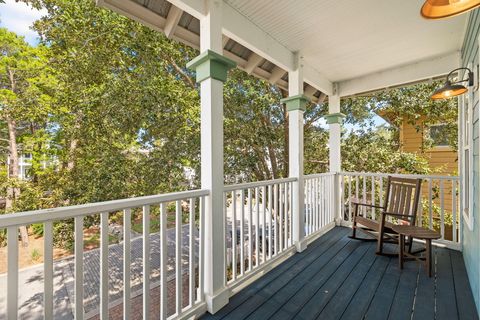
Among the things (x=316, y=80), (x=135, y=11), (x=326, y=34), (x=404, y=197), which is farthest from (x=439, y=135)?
(x=135, y=11)

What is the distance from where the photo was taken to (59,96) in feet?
16.3

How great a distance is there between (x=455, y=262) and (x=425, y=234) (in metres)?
0.80

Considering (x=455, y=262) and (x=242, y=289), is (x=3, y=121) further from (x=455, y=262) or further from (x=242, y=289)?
(x=455, y=262)

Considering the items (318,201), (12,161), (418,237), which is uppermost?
(12,161)

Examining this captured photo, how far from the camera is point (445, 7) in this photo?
3.64 feet

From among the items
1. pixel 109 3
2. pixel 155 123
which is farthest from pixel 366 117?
pixel 109 3

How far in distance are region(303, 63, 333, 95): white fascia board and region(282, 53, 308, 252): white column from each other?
1.28ft

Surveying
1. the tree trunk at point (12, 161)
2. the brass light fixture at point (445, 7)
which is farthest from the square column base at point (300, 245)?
the tree trunk at point (12, 161)

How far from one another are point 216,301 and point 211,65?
199 cm

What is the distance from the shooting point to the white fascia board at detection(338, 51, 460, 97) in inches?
130

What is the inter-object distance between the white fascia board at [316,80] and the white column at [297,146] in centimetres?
39

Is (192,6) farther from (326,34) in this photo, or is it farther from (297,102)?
(297,102)

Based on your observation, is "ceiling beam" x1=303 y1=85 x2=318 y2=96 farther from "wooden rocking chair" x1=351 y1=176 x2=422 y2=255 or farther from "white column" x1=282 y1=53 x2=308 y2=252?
"wooden rocking chair" x1=351 y1=176 x2=422 y2=255

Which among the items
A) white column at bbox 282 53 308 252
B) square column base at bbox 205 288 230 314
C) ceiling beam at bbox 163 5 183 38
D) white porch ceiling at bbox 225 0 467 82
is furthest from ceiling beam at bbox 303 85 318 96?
square column base at bbox 205 288 230 314
